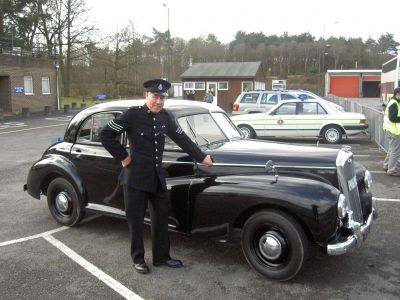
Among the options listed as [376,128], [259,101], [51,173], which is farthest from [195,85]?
[51,173]

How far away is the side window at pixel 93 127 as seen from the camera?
18.9 ft

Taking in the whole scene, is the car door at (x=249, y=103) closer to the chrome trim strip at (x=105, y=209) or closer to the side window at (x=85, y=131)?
the side window at (x=85, y=131)

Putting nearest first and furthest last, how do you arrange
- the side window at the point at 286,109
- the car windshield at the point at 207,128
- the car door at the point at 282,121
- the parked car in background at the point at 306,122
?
1. the car windshield at the point at 207,128
2. the parked car in background at the point at 306,122
3. the car door at the point at 282,121
4. the side window at the point at 286,109

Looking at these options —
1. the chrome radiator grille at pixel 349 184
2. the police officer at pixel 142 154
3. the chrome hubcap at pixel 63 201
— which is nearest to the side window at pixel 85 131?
the chrome hubcap at pixel 63 201

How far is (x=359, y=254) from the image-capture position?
502 cm

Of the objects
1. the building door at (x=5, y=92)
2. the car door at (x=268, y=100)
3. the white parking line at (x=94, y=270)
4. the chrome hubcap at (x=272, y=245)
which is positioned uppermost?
the building door at (x=5, y=92)

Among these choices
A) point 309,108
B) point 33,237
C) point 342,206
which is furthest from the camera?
point 309,108

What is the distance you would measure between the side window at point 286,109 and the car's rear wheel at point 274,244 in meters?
11.1

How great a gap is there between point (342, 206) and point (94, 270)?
8.75 ft

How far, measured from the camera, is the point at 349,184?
4.54 m

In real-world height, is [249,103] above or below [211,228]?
above

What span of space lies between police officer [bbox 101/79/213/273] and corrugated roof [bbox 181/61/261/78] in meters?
33.9

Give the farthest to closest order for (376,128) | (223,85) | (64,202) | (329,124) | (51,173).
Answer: (223,85) < (329,124) < (376,128) < (51,173) < (64,202)

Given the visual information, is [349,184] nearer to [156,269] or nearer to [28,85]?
[156,269]
